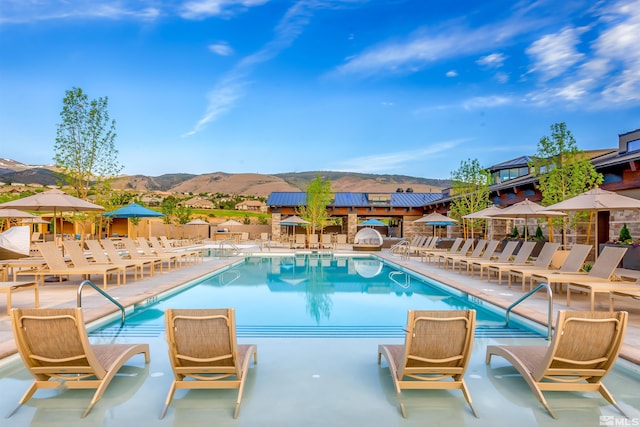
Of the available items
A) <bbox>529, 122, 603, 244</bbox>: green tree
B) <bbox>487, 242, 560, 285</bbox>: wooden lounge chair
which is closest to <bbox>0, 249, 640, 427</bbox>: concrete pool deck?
<bbox>487, 242, 560, 285</bbox>: wooden lounge chair

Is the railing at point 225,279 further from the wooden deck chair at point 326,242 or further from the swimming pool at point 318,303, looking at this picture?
the wooden deck chair at point 326,242

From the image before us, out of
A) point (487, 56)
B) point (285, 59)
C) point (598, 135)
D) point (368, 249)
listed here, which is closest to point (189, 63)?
point (285, 59)

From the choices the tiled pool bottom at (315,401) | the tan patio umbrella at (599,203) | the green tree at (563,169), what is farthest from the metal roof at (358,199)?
the tiled pool bottom at (315,401)

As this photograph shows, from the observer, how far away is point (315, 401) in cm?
338

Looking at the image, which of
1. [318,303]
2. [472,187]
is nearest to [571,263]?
[318,303]

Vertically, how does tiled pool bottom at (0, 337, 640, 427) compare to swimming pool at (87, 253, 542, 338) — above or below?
above

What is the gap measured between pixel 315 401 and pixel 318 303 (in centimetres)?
466

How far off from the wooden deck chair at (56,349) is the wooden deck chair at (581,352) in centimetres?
334

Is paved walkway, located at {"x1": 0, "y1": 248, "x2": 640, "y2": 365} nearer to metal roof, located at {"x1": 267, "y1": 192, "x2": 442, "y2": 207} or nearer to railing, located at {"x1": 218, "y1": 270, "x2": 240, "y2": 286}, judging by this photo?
railing, located at {"x1": 218, "y1": 270, "x2": 240, "y2": 286}

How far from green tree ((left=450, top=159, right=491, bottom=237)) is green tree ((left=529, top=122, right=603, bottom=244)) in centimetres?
626

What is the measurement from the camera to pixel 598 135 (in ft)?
92.2

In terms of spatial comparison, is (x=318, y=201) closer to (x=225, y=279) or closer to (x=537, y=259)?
(x=225, y=279)

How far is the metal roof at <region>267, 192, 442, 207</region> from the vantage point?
103ft

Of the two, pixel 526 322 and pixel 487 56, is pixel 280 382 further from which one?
pixel 487 56
